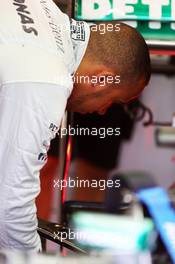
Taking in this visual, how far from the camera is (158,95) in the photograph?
1415 mm

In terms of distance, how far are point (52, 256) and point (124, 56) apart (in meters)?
0.47

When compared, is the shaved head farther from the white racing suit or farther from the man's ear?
the white racing suit

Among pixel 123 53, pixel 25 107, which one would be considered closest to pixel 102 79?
pixel 123 53

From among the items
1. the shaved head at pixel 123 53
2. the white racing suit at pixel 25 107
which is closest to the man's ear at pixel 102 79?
the shaved head at pixel 123 53

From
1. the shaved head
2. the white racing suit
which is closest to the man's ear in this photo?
the shaved head

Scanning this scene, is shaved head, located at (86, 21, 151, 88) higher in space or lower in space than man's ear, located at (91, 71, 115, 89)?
higher

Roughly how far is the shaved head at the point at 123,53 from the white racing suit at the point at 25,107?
0.15m

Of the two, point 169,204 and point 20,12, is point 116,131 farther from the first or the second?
point 20,12

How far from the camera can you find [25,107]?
0.98 metres

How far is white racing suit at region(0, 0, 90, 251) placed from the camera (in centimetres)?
98

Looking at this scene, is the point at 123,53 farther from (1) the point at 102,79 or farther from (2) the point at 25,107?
(2) the point at 25,107

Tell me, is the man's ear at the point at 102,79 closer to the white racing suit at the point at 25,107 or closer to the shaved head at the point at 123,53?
the shaved head at the point at 123,53

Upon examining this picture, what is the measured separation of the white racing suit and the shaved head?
0.15 m

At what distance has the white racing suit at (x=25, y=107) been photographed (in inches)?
38.6
